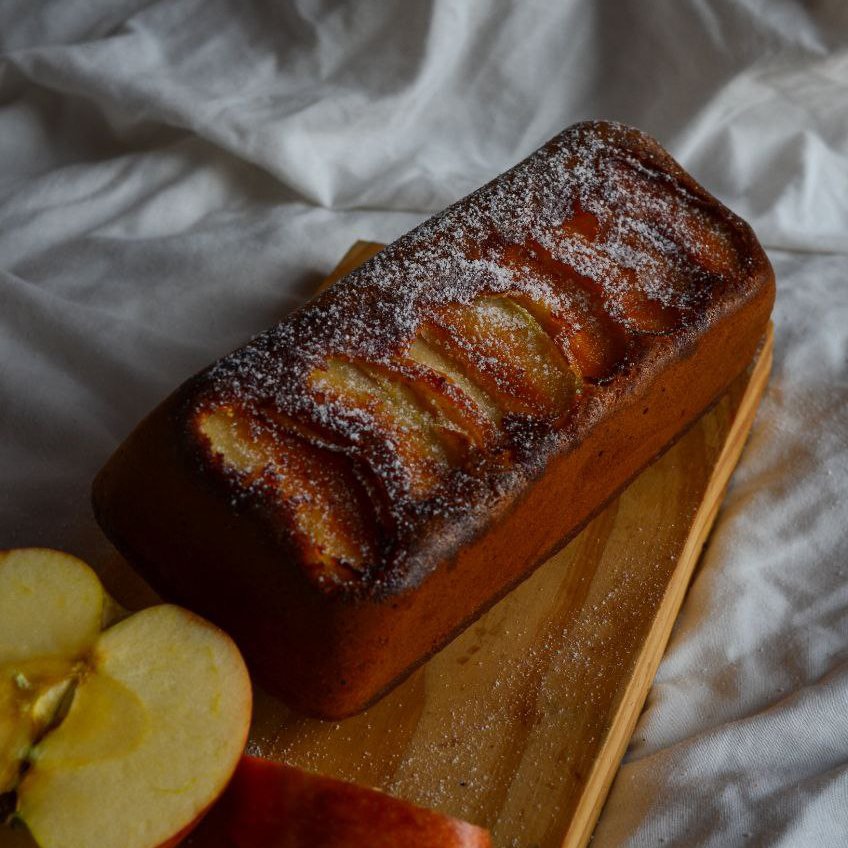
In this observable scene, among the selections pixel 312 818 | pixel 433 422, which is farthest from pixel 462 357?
pixel 312 818

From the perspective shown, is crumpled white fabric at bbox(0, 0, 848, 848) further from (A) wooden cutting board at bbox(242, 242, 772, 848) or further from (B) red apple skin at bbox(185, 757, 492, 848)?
(B) red apple skin at bbox(185, 757, 492, 848)

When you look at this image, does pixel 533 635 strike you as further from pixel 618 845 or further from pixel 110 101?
pixel 110 101

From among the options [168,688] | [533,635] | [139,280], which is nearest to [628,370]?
[533,635]

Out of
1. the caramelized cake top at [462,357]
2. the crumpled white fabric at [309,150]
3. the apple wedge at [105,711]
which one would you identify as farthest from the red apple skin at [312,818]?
the crumpled white fabric at [309,150]

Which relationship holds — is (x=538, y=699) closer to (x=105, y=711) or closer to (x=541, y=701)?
(x=541, y=701)

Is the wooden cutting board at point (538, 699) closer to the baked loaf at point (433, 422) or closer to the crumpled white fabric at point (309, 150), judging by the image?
the baked loaf at point (433, 422)

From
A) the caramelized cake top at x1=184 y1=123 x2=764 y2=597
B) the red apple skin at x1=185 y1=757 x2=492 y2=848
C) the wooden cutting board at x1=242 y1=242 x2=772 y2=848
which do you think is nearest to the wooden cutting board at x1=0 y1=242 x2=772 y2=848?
the wooden cutting board at x1=242 y1=242 x2=772 y2=848
